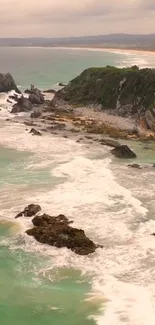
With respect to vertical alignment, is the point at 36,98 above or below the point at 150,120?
above

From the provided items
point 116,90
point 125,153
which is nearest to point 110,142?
point 125,153

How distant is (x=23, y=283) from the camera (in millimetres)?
25375

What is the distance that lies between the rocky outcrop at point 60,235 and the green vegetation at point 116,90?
41.0 m

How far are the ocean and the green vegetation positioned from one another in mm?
25556

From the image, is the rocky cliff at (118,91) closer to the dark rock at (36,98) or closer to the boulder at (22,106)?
the dark rock at (36,98)

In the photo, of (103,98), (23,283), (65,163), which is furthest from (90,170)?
(103,98)

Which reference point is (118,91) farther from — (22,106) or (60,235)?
(60,235)

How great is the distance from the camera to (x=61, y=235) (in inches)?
1192

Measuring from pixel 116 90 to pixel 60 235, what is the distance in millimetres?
55440

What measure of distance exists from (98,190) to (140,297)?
16392 millimetres

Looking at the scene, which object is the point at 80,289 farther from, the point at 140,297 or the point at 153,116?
the point at 153,116

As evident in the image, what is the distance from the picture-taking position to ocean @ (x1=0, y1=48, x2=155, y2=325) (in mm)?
23172

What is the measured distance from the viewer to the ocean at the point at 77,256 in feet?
76.0

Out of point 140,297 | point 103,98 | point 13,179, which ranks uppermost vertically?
point 103,98
